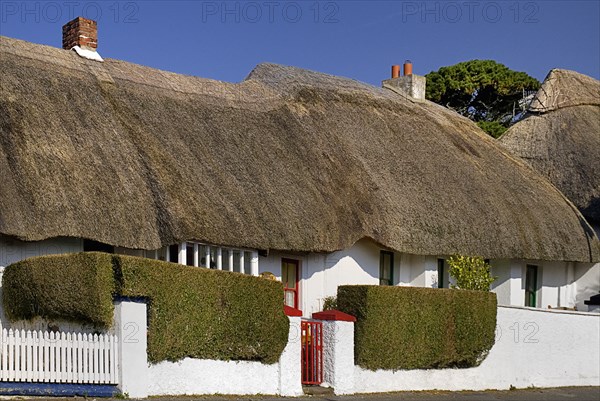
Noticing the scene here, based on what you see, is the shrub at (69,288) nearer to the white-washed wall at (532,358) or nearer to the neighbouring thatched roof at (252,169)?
the neighbouring thatched roof at (252,169)

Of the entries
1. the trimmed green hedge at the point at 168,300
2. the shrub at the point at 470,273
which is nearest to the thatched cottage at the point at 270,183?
the shrub at the point at 470,273

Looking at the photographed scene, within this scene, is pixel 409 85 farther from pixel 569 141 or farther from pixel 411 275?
pixel 411 275

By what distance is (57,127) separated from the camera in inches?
715

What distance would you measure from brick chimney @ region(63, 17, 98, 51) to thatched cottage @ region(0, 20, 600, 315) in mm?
879

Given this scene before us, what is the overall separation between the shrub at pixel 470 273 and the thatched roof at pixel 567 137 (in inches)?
307

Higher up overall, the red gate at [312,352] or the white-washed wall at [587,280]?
the white-washed wall at [587,280]

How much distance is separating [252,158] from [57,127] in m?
4.89

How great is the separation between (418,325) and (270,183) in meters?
4.68

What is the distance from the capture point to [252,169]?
68.6 ft

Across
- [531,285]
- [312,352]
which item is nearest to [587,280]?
[531,285]

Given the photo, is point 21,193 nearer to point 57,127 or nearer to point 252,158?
point 57,127

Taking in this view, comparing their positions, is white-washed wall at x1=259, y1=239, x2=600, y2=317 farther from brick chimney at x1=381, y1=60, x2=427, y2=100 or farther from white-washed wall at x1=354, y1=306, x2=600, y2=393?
brick chimney at x1=381, y1=60, x2=427, y2=100

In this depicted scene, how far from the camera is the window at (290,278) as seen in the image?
73.3ft

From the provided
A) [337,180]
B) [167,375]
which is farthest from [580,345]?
[167,375]
